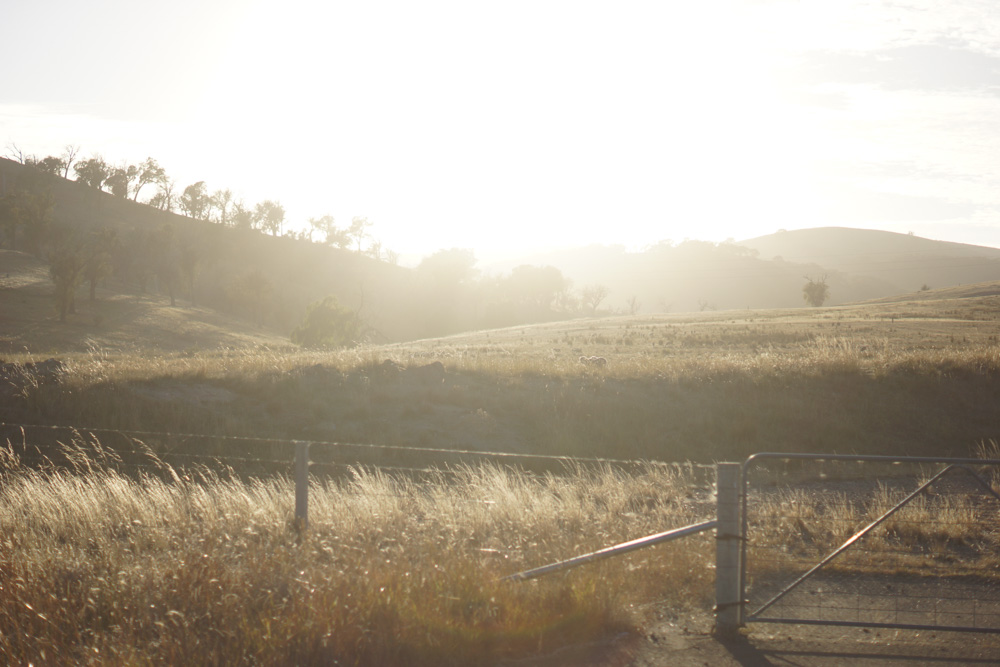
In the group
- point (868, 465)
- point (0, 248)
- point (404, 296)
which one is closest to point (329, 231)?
point (404, 296)

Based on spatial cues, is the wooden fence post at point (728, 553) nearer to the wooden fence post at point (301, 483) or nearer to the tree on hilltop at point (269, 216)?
the wooden fence post at point (301, 483)

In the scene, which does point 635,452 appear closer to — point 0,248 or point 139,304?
point 139,304

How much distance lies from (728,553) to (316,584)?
309cm

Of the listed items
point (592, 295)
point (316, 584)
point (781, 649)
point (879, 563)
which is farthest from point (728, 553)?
point (592, 295)

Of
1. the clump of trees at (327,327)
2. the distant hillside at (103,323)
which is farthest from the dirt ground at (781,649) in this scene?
the clump of trees at (327,327)

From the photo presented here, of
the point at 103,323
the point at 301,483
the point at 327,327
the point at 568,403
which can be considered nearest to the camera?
the point at 301,483

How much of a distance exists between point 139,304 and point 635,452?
211 feet

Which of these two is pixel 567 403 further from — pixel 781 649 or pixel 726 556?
pixel 781 649

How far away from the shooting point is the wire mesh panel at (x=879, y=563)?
18.2ft

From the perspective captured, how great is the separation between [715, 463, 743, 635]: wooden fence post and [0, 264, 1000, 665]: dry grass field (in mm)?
631

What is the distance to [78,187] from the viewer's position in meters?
114

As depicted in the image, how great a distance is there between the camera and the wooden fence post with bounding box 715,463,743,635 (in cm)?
526

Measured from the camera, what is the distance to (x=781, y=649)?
5090 millimetres

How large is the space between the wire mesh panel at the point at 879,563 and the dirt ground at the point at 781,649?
0.12 m
